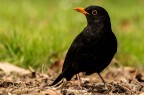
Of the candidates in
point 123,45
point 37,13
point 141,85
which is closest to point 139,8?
point 37,13

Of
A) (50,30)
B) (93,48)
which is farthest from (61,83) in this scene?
(50,30)

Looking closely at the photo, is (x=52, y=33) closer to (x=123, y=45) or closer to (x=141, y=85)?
(x=123, y=45)

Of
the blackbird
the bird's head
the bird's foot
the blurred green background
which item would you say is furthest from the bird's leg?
the blurred green background

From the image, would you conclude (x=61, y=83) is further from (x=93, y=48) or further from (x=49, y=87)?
(x=93, y=48)

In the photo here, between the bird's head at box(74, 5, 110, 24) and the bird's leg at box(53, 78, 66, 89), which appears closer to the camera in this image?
the bird's leg at box(53, 78, 66, 89)

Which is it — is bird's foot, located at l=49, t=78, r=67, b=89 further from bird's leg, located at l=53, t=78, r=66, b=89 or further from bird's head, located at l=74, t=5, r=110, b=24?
bird's head, located at l=74, t=5, r=110, b=24
